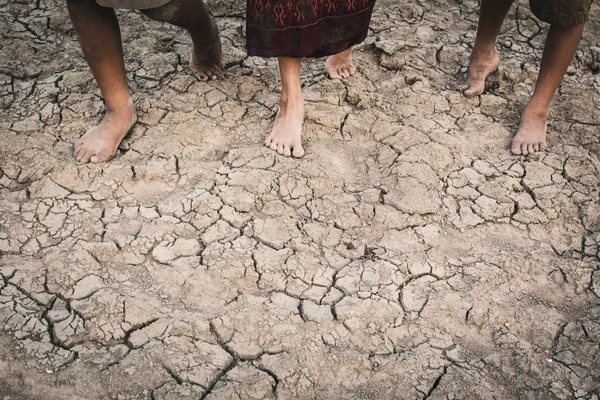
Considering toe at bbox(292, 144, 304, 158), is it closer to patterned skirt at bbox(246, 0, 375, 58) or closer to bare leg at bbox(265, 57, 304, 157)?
bare leg at bbox(265, 57, 304, 157)

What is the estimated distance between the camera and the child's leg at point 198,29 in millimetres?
2473

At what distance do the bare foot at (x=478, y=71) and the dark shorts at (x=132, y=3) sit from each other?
1.41m

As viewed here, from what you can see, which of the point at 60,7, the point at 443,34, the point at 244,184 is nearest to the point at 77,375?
the point at 244,184

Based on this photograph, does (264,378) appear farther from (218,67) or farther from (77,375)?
(218,67)

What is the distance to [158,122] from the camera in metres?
2.71

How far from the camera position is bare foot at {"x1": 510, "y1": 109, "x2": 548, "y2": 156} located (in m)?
2.67

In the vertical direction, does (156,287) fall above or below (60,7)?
below

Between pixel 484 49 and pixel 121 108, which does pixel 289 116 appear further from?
pixel 484 49

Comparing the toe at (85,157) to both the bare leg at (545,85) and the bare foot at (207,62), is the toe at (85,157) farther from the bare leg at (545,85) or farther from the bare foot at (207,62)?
the bare leg at (545,85)

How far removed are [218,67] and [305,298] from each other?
1328mm

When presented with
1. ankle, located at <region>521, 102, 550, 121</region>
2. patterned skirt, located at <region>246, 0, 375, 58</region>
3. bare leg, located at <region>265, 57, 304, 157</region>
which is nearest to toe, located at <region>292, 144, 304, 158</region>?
bare leg, located at <region>265, 57, 304, 157</region>

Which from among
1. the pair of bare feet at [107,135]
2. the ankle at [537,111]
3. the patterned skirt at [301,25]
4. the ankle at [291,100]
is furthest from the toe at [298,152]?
the ankle at [537,111]

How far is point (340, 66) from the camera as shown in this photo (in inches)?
118

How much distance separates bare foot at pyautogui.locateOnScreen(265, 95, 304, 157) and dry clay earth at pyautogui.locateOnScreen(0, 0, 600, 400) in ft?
0.14
